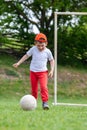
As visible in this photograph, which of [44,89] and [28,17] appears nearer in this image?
[44,89]

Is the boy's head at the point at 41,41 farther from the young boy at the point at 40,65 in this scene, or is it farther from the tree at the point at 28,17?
the tree at the point at 28,17

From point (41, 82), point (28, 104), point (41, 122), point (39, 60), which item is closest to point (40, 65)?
point (39, 60)

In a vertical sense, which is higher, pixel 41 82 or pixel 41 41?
pixel 41 41

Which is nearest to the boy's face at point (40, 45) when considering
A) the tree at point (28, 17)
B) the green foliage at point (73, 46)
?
the green foliage at point (73, 46)

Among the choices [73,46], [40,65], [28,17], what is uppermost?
[40,65]

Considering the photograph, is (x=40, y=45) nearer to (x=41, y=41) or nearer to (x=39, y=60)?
(x=41, y=41)

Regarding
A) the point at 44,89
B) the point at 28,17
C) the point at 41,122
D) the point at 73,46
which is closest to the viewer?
the point at 41,122

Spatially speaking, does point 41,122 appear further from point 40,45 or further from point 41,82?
point 40,45

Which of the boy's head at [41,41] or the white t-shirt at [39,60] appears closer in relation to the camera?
the boy's head at [41,41]

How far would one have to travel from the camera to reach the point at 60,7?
2255 cm

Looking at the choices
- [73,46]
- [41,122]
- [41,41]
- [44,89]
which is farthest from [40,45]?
[73,46]

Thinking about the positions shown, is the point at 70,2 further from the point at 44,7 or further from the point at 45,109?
the point at 45,109

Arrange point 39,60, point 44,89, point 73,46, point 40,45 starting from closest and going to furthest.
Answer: point 44,89, point 40,45, point 39,60, point 73,46

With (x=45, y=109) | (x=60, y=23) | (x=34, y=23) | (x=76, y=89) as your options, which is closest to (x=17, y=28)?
(x=34, y=23)
